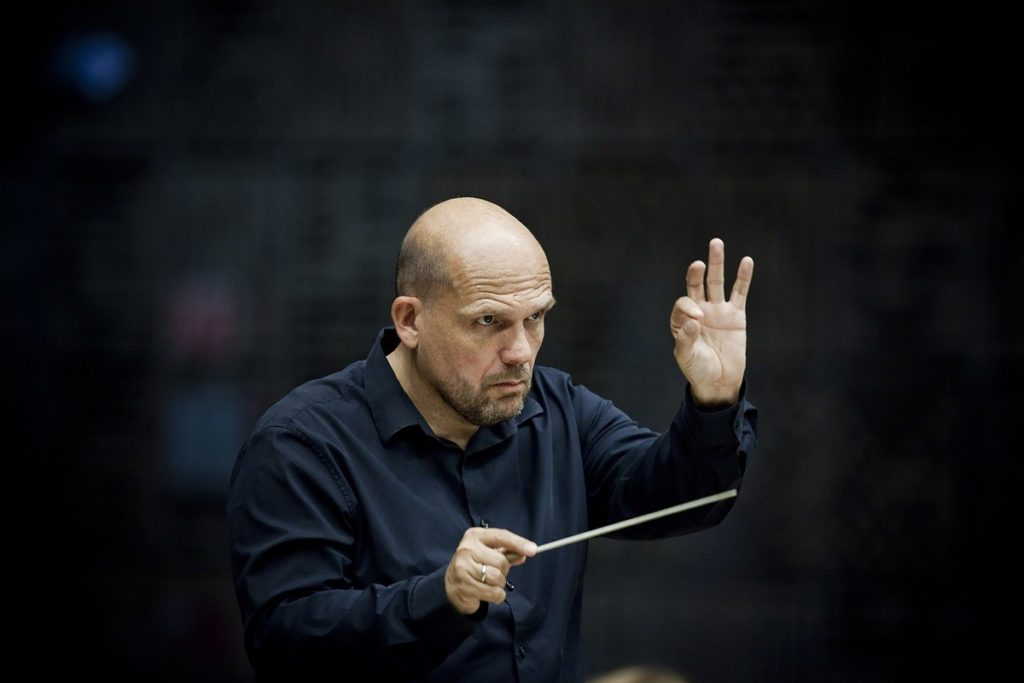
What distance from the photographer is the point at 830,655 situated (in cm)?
420

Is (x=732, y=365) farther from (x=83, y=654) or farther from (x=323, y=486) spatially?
(x=83, y=654)

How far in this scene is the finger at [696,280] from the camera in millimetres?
2396

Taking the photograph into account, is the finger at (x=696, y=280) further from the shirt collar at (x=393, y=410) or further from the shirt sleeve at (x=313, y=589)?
the shirt sleeve at (x=313, y=589)

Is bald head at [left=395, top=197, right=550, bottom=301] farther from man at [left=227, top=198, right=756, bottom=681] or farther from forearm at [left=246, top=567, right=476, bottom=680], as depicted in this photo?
forearm at [left=246, top=567, right=476, bottom=680]

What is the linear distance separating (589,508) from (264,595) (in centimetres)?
77

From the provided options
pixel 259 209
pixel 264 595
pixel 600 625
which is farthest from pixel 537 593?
pixel 259 209

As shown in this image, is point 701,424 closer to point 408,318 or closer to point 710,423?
point 710,423

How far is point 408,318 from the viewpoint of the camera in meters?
2.41

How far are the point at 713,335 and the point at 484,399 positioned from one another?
1.44ft

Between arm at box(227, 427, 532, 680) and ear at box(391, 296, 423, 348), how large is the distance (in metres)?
0.28

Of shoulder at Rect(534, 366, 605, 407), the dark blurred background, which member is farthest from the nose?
the dark blurred background

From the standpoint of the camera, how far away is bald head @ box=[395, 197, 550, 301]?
2.31 m

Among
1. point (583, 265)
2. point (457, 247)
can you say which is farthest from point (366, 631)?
Answer: point (583, 265)

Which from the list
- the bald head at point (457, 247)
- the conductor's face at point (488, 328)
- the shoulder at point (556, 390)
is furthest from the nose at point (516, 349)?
the shoulder at point (556, 390)
